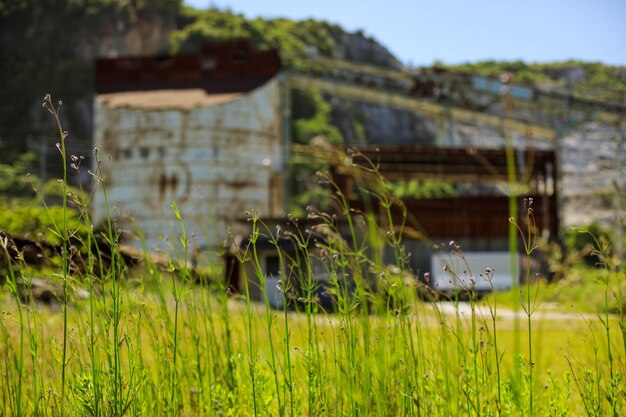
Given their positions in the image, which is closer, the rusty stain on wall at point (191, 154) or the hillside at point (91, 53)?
the rusty stain on wall at point (191, 154)

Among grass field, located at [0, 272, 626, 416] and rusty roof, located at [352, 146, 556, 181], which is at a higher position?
grass field, located at [0, 272, 626, 416]

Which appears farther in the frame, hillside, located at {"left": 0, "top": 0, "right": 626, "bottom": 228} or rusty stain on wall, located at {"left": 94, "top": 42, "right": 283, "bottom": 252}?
hillside, located at {"left": 0, "top": 0, "right": 626, "bottom": 228}

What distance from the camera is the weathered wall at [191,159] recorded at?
28172 mm

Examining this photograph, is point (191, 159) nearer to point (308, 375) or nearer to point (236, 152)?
point (236, 152)

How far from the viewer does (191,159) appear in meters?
28.5

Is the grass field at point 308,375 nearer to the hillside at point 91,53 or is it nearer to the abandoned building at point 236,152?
the abandoned building at point 236,152

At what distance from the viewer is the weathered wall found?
1109 inches

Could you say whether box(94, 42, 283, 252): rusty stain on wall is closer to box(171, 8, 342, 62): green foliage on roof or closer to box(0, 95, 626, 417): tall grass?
box(0, 95, 626, 417): tall grass

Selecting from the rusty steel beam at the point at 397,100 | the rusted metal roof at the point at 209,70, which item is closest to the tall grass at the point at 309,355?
the rusted metal roof at the point at 209,70

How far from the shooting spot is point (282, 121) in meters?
31.1

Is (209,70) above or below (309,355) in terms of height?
above

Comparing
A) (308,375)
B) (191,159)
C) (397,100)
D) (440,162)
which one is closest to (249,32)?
(397,100)

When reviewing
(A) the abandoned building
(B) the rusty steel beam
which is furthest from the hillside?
(B) the rusty steel beam

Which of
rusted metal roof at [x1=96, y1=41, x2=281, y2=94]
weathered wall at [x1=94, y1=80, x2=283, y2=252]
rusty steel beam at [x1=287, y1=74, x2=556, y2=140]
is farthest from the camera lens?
rusty steel beam at [x1=287, y1=74, x2=556, y2=140]
